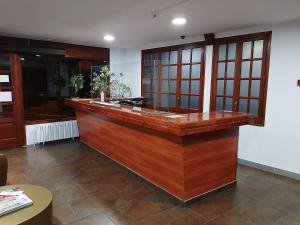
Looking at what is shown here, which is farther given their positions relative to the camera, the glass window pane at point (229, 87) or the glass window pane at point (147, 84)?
the glass window pane at point (147, 84)

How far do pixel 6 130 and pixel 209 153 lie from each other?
4.25 meters

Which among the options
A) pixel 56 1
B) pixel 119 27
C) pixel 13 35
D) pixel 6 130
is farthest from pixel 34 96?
pixel 56 1

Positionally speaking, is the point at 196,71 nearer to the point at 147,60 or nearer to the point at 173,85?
the point at 173,85

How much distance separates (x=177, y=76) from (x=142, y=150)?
96.8 inches

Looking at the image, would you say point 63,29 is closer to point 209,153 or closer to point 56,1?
point 56,1

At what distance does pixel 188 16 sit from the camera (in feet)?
10.5

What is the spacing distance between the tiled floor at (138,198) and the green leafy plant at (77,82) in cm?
209

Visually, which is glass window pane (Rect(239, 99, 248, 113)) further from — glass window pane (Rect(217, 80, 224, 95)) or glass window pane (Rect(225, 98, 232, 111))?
glass window pane (Rect(217, 80, 224, 95))

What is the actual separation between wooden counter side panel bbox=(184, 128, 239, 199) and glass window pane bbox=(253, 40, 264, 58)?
153 centimetres

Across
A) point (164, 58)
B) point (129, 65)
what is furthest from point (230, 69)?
point (129, 65)

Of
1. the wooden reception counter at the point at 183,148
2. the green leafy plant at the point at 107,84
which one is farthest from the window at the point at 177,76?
the wooden reception counter at the point at 183,148

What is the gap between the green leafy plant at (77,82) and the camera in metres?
5.54

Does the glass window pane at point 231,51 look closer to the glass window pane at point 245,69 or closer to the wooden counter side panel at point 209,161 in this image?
the glass window pane at point 245,69

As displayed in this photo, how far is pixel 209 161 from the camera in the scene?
282cm
